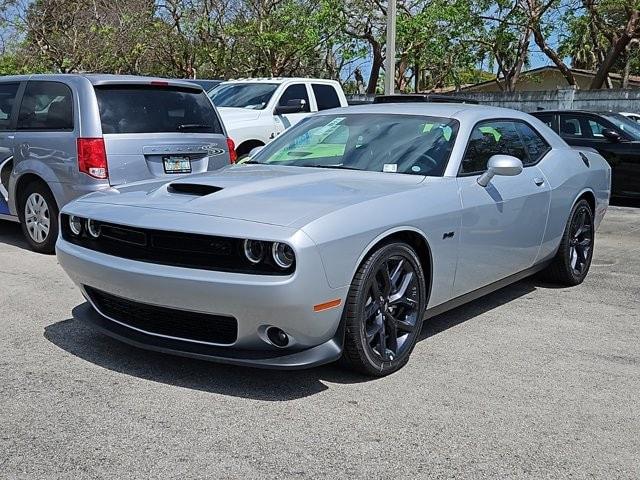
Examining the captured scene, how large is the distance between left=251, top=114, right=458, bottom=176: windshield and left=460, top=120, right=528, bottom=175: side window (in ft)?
0.51

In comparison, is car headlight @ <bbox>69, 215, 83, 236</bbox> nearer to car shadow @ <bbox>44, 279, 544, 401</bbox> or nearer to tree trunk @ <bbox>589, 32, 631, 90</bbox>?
car shadow @ <bbox>44, 279, 544, 401</bbox>

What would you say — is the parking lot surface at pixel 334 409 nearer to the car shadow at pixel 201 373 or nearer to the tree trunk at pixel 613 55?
the car shadow at pixel 201 373

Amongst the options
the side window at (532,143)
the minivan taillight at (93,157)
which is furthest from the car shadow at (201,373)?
the side window at (532,143)

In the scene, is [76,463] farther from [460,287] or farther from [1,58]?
[1,58]

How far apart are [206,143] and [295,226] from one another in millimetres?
4080

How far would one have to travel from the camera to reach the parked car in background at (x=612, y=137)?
11.6 metres

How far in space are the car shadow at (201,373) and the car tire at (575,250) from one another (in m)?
2.71

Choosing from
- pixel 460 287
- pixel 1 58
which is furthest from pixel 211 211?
pixel 1 58

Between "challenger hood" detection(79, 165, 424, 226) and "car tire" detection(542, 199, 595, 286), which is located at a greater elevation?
"challenger hood" detection(79, 165, 424, 226)

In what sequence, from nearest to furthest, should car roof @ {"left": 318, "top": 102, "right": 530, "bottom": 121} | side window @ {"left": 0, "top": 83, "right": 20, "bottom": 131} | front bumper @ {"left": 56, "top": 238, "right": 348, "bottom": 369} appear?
front bumper @ {"left": 56, "top": 238, "right": 348, "bottom": 369} → car roof @ {"left": 318, "top": 102, "right": 530, "bottom": 121} → side window @ {"left": 0, "top": 83, "right": 20, "bottom": 131}

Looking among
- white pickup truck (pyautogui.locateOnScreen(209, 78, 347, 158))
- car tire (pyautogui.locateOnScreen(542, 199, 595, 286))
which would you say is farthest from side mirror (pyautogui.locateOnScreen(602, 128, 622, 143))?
car tire (pyautogui.locateOnScreen(542, 199, 595, 286))

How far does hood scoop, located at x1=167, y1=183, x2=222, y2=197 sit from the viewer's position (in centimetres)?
435

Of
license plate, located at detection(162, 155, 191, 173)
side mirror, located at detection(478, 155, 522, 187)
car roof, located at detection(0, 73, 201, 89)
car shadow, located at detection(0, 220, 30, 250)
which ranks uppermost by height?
car roof, located at detection(0, 73, 201, 89)

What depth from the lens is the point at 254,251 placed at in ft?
12.2
